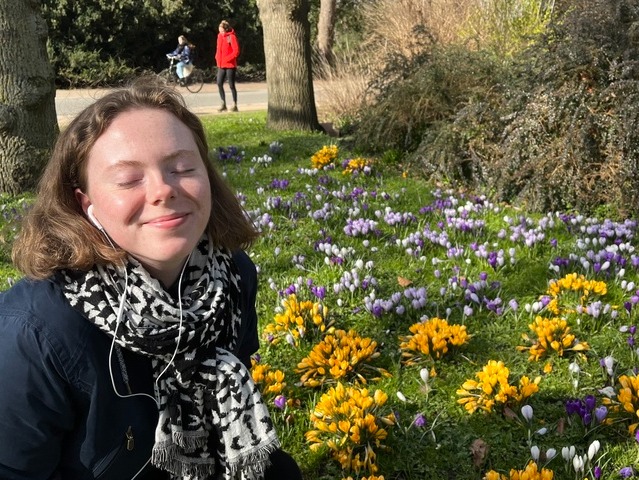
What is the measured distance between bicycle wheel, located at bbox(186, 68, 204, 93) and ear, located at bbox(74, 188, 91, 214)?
795 inches

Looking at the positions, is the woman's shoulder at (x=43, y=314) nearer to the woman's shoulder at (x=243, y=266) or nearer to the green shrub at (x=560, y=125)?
the woman's shoulder at (x=243, y=266)

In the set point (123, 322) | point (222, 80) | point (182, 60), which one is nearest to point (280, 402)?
point (123, 322)

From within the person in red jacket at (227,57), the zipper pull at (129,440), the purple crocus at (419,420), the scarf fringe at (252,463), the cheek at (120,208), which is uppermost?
the person in red jacket at (227,57)

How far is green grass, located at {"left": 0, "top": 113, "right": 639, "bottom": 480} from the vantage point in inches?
109

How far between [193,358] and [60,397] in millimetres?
401

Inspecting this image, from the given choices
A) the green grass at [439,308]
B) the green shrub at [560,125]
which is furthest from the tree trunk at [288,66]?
the green grass at [439,308]

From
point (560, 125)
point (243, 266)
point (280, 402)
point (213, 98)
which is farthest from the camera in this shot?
point (213, 98)

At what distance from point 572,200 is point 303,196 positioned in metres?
2.30

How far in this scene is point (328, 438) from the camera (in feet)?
9.25

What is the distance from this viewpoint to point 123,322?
183 cm

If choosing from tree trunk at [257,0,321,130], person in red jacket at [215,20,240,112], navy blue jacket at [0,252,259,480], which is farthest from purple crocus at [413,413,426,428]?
person in red jacket at [215,20,240,112]

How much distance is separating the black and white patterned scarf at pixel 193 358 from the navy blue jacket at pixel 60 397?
6cm

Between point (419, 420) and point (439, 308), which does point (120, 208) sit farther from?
point (439, 308)

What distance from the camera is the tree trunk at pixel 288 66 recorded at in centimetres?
971
